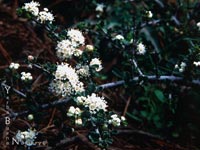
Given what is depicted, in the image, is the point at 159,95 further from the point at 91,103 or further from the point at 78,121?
the point at 78,121

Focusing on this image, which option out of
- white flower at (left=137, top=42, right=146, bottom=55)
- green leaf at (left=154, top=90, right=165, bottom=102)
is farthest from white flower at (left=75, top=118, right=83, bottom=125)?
green leaf at (left=154, top=90, right=165, bottom=102)

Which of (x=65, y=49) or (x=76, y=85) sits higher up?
(x=65, y=49)

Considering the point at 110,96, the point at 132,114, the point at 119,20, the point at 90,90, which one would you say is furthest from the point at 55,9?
the point at 90,90

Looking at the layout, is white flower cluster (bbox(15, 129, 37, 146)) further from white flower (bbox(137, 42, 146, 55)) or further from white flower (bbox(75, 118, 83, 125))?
white flower (bbox(137, 42, 146, 55))

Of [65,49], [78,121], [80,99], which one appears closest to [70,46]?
[65,49]

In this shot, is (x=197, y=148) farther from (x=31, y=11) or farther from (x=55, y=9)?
(x=55, y=9)

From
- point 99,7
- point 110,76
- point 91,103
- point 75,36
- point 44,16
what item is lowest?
point 91,103

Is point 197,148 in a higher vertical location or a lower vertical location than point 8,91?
lower

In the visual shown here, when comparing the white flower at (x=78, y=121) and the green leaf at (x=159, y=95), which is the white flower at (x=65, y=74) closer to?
the white flower at (x=78, y=121)
